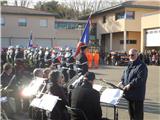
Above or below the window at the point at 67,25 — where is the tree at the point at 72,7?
above

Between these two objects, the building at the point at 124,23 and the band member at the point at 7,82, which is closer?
the band member at the point at 7,82

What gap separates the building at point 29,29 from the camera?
50.9 m

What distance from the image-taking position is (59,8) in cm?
7156

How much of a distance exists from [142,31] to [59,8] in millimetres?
27966

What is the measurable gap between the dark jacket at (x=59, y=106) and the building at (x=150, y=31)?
123ft

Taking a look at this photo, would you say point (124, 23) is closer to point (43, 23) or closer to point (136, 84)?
point (43, 23)

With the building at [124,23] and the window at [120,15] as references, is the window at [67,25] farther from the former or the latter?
the window at [120,15]

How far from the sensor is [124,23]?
162 feet

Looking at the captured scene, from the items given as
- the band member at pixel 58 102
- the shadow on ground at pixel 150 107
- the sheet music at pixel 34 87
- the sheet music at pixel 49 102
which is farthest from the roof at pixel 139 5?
the sheet music at pixel 49 102

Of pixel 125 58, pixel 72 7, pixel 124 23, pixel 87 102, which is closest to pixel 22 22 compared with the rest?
pixel 124 23

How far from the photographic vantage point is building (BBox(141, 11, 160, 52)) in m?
43.7

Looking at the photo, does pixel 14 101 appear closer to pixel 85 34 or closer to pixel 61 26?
pixel 85 34

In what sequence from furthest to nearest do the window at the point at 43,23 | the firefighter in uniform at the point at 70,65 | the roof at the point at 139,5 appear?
the window at the point at 43,23, the roof at the point at 139,5, the firefighter in uniform at the point at 70,65

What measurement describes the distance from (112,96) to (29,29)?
46.2 m
